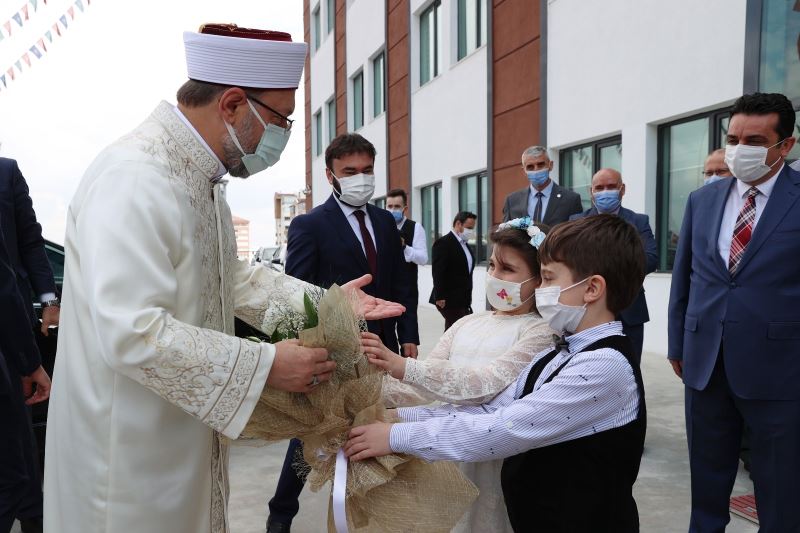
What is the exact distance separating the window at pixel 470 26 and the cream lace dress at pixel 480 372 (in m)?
9.85

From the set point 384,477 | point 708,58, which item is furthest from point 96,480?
point 708,58

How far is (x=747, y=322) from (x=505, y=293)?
3.61ft

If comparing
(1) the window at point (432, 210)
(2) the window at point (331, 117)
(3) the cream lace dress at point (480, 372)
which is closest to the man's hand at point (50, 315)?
(3) the cream lace dress at point (480, 372)

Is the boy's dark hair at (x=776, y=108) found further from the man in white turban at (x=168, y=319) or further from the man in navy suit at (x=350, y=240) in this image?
the man in white turban at (x=168, y=319)

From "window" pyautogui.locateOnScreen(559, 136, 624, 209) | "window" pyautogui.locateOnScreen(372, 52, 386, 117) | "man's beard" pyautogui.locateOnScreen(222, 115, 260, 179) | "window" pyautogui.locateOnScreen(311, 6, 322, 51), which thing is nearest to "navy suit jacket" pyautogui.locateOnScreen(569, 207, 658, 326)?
"man's beard" pyautogui.locateOnScreen(222, 115, 260, 179)

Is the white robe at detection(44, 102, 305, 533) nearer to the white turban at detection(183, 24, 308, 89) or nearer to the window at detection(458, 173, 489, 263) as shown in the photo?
the white turban at detection(183, 24, 308, 89)

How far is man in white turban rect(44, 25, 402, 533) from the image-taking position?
1.49m

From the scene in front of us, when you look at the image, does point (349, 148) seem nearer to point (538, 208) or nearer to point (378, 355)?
point (378, 355)

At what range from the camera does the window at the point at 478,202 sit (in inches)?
464

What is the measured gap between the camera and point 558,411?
173 centimetres

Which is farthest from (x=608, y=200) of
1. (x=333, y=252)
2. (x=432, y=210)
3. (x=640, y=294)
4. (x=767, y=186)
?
(x=432, y=210)

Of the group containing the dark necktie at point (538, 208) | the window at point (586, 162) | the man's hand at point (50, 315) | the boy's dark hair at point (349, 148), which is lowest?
the man's hand at point (50, 315)

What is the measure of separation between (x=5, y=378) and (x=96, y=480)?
3.28 ft

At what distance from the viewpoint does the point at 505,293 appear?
2445mm
